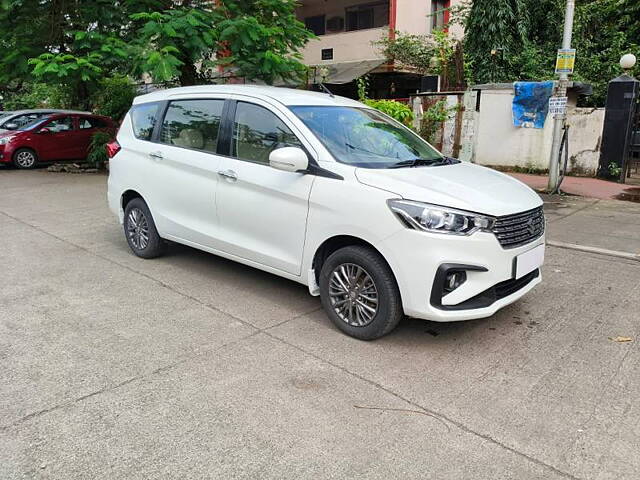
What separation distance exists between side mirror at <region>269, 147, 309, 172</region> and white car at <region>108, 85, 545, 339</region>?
1cm

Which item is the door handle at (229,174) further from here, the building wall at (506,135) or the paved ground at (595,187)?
the building wall at (506,135)

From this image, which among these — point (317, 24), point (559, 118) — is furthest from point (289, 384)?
point (317, 24)

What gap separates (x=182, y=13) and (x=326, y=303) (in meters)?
9.13

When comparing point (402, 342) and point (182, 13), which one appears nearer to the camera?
point (402, 342)

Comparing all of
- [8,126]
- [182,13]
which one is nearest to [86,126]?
[8,126]

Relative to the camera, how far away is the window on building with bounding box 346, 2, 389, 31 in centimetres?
2327

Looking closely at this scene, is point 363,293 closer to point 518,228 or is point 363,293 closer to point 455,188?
point 455,188

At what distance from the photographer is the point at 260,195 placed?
4684mm

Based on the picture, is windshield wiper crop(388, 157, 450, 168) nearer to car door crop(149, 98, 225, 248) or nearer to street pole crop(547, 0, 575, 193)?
car door crop(149, 98, 225, 248)

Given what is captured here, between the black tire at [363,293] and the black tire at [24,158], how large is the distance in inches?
533

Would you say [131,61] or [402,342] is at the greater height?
[131,61]

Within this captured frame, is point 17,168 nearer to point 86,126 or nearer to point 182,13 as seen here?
point 86,126

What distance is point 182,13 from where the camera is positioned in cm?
1133

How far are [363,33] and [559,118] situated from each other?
544 inches
